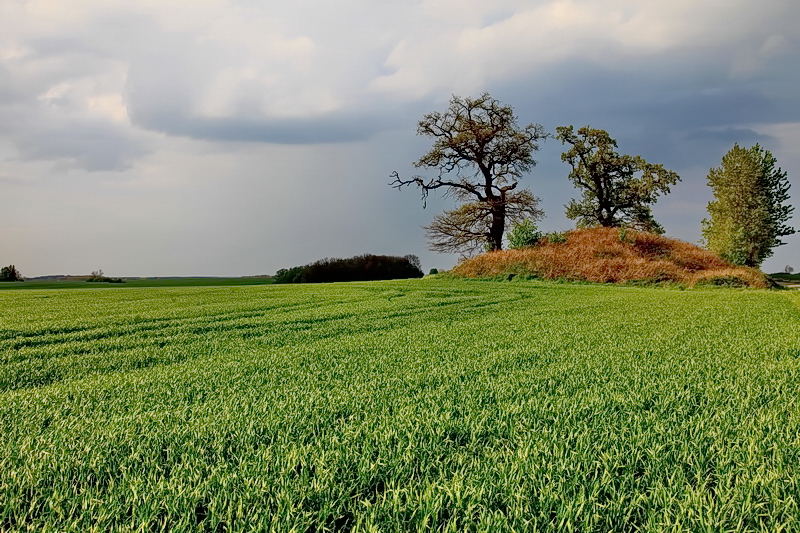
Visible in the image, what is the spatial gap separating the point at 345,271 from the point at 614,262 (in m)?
11.9

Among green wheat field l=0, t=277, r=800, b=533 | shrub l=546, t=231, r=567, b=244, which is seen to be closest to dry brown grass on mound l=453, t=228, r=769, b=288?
shrub l=546, t=231, r=567, b=244

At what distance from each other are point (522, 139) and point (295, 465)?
23440 mm

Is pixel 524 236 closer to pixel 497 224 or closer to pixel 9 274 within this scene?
pixel 497 224

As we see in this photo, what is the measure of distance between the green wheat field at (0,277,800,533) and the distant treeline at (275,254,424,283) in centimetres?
1790

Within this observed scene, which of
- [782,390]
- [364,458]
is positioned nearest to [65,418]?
[364,458]

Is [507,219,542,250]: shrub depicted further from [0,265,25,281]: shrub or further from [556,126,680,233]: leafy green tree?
[0,265,25,281]: shrub

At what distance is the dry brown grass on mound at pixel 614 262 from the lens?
50.5 feet

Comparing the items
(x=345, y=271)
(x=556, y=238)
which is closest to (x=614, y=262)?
(x=556, y=238)

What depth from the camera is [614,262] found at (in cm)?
1667

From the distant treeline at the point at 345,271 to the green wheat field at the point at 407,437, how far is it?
1790 centimetres

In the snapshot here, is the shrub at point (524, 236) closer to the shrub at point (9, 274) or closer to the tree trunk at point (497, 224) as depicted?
the tree trunk at point (497, 224)

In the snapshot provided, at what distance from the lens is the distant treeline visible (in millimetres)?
22312

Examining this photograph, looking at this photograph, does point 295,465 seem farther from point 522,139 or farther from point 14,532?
point 522,139

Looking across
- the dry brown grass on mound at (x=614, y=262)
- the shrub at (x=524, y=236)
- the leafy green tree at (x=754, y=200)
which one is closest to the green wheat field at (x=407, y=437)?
the dry brown grass on mound at (x=614, y=262)
